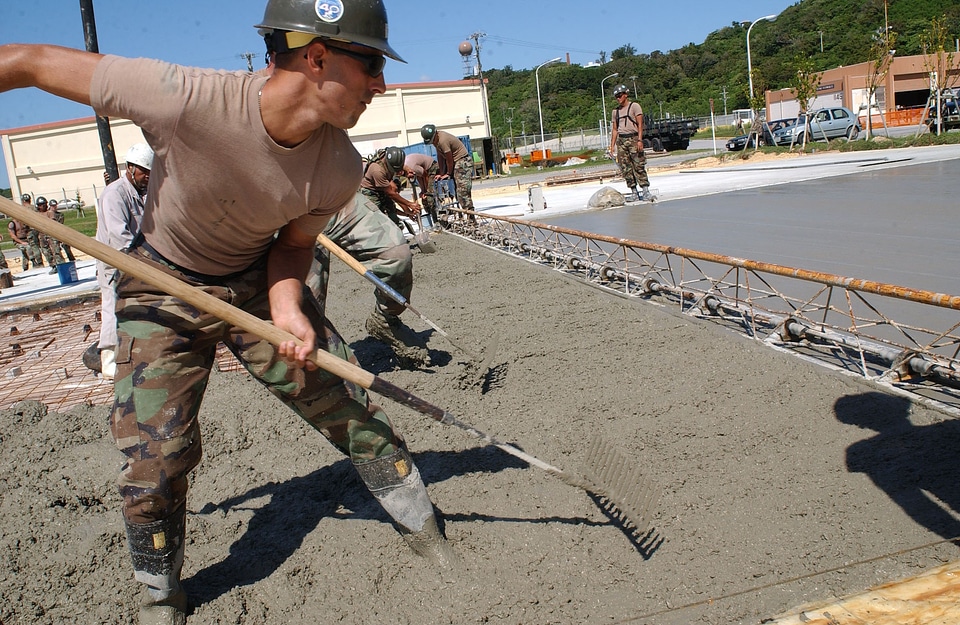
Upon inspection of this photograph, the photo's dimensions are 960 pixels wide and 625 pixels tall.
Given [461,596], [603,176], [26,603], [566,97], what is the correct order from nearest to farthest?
1. [461,596]
2. [26,603]
3. [603,176]
4. [566,97]

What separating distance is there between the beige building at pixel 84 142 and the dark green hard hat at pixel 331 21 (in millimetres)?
33649

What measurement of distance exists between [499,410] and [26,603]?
80.3 inches

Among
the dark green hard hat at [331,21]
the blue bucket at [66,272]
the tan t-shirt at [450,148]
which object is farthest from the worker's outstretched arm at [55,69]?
the blue bucket at [66,272]

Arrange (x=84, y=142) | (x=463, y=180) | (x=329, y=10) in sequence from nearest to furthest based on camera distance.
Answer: (x=329, y=10)
(x=463, y=180)
(x=84, y=142)

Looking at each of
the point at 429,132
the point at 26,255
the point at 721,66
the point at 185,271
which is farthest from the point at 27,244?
the point at 721,66

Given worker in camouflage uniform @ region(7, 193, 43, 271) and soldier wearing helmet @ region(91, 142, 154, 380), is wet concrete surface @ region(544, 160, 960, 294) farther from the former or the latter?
worker in camouflage uniform @ region(7, 193, 43, 271)

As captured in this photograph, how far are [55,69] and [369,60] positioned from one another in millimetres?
786

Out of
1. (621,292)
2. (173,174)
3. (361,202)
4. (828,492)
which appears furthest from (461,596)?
(621,292)

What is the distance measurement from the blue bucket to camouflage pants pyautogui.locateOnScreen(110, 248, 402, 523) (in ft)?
34.1

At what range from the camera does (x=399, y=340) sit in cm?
446

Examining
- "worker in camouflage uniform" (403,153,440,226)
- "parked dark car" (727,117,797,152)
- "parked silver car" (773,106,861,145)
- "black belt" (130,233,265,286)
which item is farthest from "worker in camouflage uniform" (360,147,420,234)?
"parked dark car" (727,117,797,152)

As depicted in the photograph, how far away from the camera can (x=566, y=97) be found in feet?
223

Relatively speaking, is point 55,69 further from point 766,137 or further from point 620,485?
point 766,137

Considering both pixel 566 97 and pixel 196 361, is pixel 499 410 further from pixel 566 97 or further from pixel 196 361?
pixel 566 97
